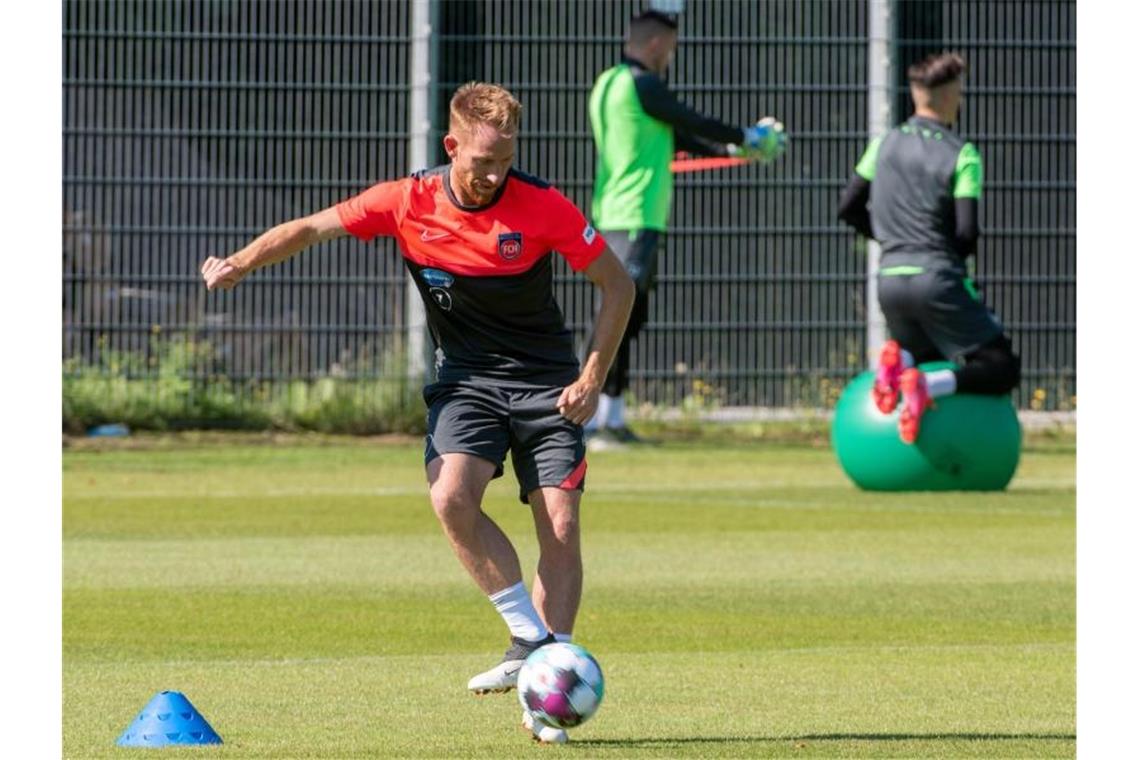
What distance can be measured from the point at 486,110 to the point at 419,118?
14504 mm

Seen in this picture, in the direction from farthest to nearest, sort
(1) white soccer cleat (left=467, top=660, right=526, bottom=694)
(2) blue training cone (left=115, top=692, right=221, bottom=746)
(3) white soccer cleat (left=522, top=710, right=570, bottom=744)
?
(1) white soccer cleat (left=467, top=660, right=526, bottom=694) → (3) white soccer cleat (left=522, top=710, right=570, bottom=744) → (2) blue training cone (left=115, top=692, right=221, bottom=746)

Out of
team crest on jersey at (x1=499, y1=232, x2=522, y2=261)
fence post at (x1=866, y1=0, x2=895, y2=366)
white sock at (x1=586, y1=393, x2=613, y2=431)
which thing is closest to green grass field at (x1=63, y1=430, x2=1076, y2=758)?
team crest on jersey at (x1=499, y1=232, x2=522, y2=261)

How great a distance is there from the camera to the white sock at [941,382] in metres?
14.2

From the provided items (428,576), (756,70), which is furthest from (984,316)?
(756,70)

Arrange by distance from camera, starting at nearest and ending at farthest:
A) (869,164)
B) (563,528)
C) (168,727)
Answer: (168,727), (563,528), (869,164)

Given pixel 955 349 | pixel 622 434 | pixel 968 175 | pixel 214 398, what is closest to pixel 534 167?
pixel 214 398

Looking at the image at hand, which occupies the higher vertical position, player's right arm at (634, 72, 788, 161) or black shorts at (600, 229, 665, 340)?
player's right arm at (634, 72, 788, 161)

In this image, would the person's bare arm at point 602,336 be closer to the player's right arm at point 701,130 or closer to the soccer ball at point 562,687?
the soccer ball at point 562,687

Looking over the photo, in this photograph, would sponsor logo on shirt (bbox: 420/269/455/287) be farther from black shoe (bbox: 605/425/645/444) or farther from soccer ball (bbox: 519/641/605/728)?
black shoe (bbox: 605/425/645/444)

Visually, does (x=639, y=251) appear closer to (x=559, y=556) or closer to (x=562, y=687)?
(x=559, y=556)

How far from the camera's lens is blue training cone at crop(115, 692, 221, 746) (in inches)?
248

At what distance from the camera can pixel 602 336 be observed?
7.15 m

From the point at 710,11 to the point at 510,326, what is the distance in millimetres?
14652

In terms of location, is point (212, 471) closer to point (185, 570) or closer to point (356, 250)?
point (356, 250)
